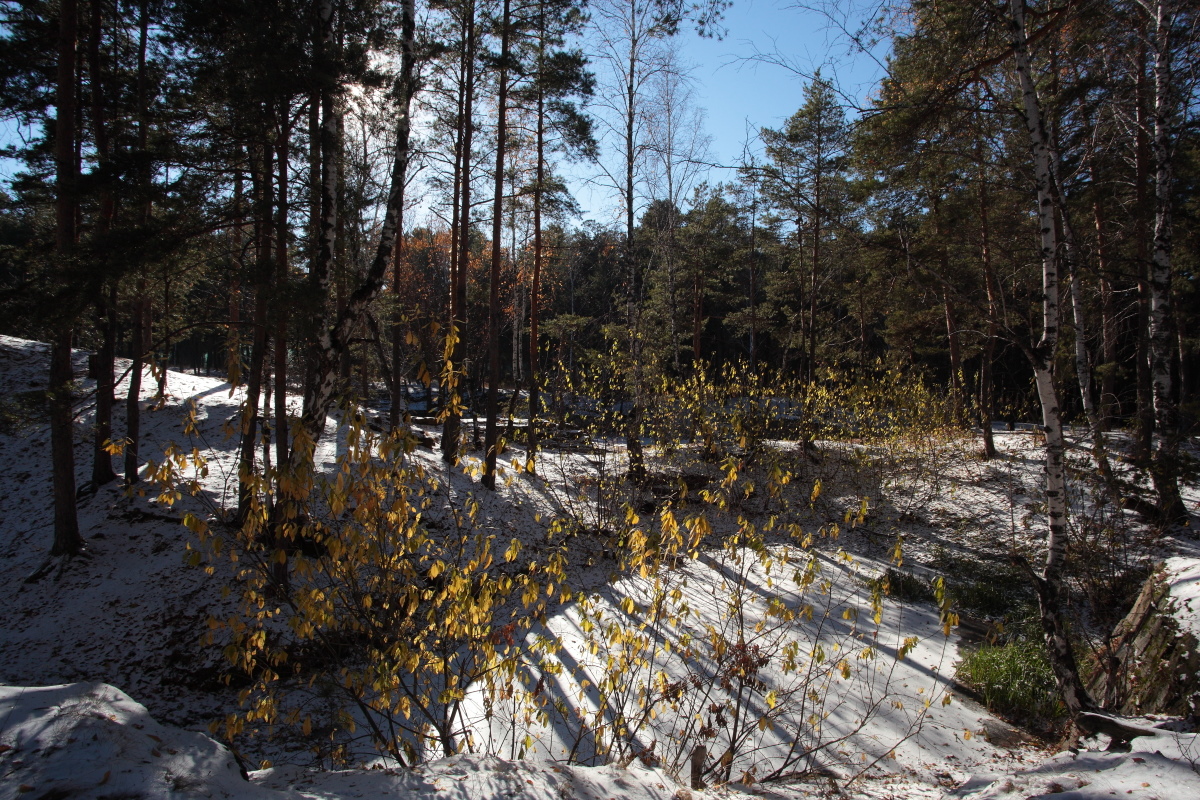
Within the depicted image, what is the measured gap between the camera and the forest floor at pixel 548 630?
2.21m

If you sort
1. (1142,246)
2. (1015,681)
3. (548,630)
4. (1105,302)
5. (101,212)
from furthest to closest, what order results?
(1105,302)
(1142,246)
(101,212)
(548,630)
(1015,681)

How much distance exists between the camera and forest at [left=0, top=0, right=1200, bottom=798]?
332 centimetres

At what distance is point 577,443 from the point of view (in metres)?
12.0

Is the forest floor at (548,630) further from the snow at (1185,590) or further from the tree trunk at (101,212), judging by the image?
the tree trunk at (101,212)

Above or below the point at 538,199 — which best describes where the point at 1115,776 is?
below

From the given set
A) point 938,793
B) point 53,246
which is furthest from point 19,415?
point 938,793

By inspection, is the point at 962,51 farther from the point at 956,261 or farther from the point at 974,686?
the point at 956,261

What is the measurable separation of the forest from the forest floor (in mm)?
94

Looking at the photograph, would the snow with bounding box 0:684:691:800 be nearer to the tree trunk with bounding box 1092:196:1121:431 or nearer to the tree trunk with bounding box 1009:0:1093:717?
the tree trunk with bounding box 1009:0:1093:717

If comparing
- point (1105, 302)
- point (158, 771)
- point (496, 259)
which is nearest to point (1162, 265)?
point (1105, 302)

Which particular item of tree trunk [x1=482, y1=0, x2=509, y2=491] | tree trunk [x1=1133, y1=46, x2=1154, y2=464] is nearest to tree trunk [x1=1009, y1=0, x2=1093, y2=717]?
tree trunk [x1=1133, y1=46, x2=1154, y2=464]

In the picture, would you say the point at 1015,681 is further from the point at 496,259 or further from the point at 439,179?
the point at 439,179

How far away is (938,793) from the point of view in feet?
11.1

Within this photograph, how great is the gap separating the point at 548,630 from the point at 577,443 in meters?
6.09
